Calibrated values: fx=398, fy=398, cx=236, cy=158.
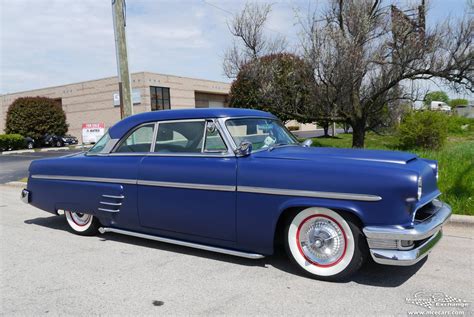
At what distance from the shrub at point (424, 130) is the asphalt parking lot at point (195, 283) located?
27.4ft

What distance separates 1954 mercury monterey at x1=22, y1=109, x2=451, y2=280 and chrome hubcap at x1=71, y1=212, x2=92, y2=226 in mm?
88

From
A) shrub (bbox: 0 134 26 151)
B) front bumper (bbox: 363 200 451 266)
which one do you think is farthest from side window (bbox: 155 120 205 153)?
shrub (bbox: 0 134 26 151)

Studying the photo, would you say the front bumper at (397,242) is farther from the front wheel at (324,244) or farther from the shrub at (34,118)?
the shrub at (34,118)

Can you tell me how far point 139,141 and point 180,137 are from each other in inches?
25.7

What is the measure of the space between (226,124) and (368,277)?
82.1 inches

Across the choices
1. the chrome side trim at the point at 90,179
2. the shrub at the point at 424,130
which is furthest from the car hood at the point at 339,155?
the shrub at the point at 424,130

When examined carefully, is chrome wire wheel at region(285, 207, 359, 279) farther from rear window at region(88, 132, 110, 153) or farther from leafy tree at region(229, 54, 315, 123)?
leafy tree at region(229, 54, 315, 123)

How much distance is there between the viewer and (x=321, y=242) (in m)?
3.69

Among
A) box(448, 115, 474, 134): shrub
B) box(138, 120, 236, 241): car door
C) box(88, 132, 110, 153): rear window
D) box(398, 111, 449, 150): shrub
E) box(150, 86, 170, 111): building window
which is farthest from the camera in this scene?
box(150, 86, 170, 111): building window

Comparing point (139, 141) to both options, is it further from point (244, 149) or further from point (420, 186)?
point (420, 186)

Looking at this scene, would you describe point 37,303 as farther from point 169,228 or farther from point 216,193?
point 216,193

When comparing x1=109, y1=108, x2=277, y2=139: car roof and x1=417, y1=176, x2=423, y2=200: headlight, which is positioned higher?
x1=109, y1=108, x2=277, y2=139: car roof

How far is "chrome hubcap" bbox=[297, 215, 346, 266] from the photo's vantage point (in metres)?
3.64

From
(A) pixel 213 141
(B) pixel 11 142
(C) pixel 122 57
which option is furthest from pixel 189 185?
(B) pixel 11 142
